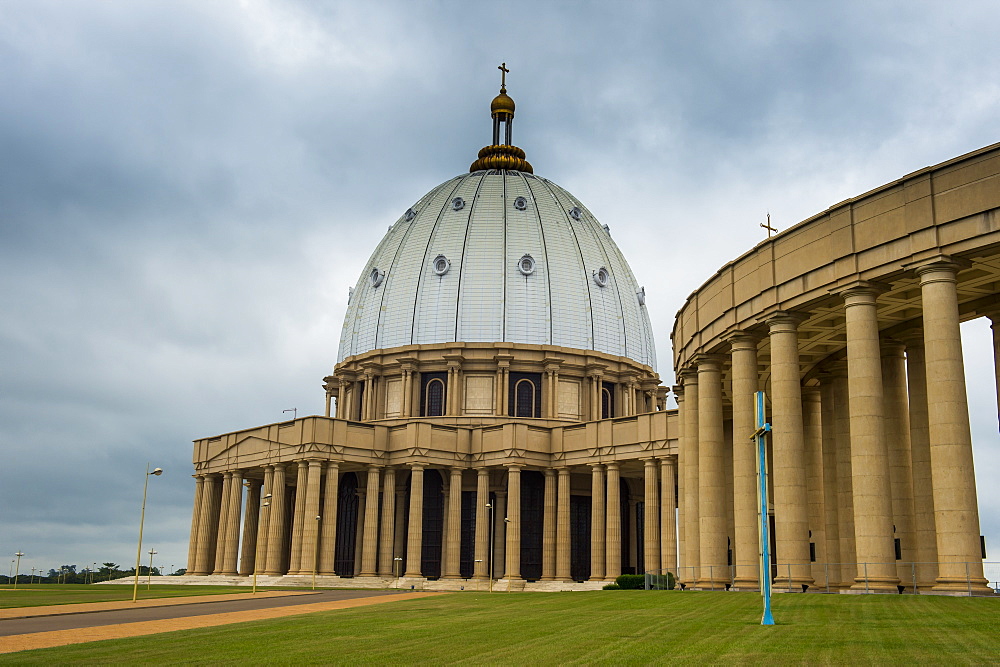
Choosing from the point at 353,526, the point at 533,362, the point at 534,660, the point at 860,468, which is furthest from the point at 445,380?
the point at 534,660

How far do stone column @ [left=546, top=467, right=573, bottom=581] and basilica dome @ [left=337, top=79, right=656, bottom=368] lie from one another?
18.2 meters

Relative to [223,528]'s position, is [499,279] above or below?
above

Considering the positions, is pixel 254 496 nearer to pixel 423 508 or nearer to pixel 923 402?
pixel 423 508

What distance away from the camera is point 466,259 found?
9981cm

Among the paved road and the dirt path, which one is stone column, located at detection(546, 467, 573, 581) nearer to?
the paved road

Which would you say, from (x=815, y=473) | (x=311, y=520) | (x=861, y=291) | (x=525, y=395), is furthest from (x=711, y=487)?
(x=525, y=395)

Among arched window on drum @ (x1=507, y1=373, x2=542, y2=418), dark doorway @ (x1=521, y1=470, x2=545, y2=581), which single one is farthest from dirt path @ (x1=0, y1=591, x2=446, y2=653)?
arched window on drum @ (x1=507, y1=373, x2=542, y2=418)

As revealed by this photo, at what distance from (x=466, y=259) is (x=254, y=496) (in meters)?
30.3

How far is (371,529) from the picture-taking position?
80562 mm

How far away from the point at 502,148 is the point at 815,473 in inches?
2896

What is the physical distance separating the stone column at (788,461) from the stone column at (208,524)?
211 ft

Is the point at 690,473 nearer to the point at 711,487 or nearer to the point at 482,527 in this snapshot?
the point at 711,487

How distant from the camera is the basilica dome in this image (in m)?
96.8

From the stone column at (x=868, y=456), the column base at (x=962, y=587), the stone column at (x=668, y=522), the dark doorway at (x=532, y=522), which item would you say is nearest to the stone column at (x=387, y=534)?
the dark doorway at (x=532, y=522)
